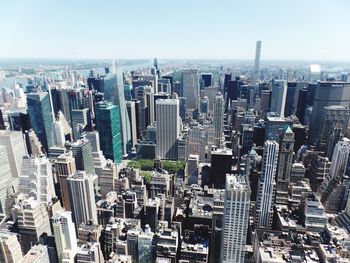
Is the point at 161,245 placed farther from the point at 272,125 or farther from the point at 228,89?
the point at 228,89

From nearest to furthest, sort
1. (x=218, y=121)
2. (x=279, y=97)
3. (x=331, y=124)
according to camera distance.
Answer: (x=331, y=124)
(x=218, y=121)
(x=279, y=97)

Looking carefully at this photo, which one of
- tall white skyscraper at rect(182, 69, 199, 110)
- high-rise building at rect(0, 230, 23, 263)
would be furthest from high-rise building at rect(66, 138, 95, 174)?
tall white skyscraper at rect(182, 69, 199, 110)

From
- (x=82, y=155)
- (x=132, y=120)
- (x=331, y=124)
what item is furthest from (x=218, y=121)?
(x=82, y=155)

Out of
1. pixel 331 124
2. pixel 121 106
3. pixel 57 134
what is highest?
pixel 121 106

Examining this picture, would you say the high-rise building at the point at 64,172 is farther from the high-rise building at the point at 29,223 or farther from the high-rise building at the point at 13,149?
the high-rise building at the point at 13,149

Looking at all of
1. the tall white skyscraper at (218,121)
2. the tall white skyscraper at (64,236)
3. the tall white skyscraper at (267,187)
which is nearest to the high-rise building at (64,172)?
the tall white skyscraper at (64,236)

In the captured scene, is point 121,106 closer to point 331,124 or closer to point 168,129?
point 168,129

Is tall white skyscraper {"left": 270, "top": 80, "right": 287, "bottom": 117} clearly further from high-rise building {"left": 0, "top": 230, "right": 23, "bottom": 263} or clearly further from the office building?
high-rise building {"left": 0, "top": 230, "right": 23, "bottom": 263}
